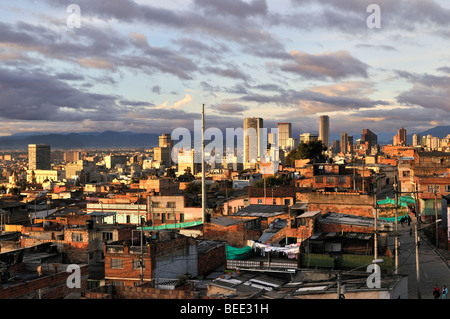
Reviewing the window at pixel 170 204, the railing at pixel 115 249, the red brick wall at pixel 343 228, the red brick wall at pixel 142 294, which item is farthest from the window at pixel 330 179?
the red brick wall at pixel 142 294

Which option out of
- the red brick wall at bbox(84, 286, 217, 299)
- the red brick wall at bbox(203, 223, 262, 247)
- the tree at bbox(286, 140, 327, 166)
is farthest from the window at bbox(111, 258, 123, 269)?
the tree at bbox(286, 140, 327, 166)

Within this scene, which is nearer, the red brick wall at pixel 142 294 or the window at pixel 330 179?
the red brick wall at pixel 142 294

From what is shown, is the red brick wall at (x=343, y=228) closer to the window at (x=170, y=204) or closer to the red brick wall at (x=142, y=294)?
the red brick wall at (x=142, y=294)

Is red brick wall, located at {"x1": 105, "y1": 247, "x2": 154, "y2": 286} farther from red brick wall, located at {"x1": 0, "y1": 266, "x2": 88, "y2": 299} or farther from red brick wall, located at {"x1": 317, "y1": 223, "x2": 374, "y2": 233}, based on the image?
red brick wall, located at {"x1": 317, "y1": 223, "x2": 374, "y2": 233}

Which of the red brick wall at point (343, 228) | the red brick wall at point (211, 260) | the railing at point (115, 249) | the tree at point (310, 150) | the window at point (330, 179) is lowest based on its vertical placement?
the red brick wall at point (211, 260)

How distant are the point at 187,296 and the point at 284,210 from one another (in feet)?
90.1

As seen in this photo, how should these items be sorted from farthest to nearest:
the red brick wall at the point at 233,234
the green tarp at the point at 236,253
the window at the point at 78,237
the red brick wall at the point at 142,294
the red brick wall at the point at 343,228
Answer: the red brick wall at the point at 233,234, the window at the point at 78,237, the red brick wall at the point at 343,228, the green tarp at the point at 236,253, the red brick wall at the point at 142,294

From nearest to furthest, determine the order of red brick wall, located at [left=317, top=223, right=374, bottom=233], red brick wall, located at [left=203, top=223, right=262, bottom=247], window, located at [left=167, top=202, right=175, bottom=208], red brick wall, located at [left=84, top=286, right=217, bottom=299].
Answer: red brick wall, located at [left=84, top=286, right=217, bottom=299] < red brick wall, located at [left=317, top=223, right=374, bottom=233] < red brick wall, located at [left=203, top=223, right=262, bottom=247] < window, located at [left=167, top=202, right=175, bottom=208]

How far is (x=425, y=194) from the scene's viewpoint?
177ft

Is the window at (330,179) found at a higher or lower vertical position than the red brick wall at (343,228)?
higher

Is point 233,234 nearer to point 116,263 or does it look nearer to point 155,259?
point 155,259

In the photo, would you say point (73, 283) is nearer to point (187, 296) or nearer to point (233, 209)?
point (187, 296)

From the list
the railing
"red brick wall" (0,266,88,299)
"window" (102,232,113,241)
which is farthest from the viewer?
"window" (102,232,113,241)
